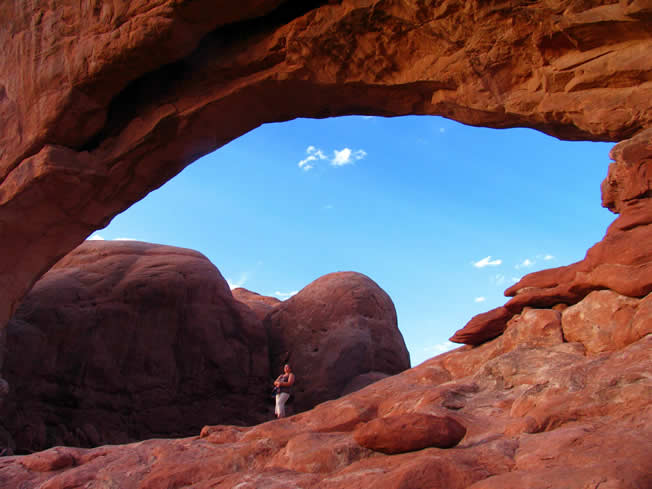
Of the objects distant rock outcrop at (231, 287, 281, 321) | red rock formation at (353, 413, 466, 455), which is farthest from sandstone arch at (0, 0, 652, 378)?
distant rock outcrop at (231, 287, 281, 321)

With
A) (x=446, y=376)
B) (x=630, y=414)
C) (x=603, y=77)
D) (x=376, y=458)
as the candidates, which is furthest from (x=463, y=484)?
(x=603, y=77)

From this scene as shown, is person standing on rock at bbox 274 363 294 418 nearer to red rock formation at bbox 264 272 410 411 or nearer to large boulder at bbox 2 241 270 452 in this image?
red rock formation at bbox 264 272 410 411

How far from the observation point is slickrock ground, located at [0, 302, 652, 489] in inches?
138

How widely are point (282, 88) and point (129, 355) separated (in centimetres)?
775

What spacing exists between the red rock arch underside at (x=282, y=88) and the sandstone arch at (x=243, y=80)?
0.02 metres

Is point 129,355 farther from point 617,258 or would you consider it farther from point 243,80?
point 617,258

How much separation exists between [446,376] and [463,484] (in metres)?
3.21

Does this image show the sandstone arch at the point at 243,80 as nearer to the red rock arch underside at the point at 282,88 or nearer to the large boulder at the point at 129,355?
the red rock arch underside at the point at 282,88

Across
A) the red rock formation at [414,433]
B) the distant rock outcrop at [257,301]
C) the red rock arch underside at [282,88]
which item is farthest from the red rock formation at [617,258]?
the distant rock outcrop at [257,301]

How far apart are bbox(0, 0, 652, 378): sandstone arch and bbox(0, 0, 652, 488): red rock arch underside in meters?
0.02

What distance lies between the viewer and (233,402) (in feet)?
46.3

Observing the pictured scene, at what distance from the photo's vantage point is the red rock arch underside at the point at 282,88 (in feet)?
22.4

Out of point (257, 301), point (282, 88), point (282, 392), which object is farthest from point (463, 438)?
point (257, 301)

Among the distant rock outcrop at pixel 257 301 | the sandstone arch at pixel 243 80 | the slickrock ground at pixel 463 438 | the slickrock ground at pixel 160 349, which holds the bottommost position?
the slickrock ground at pixel 463 438
